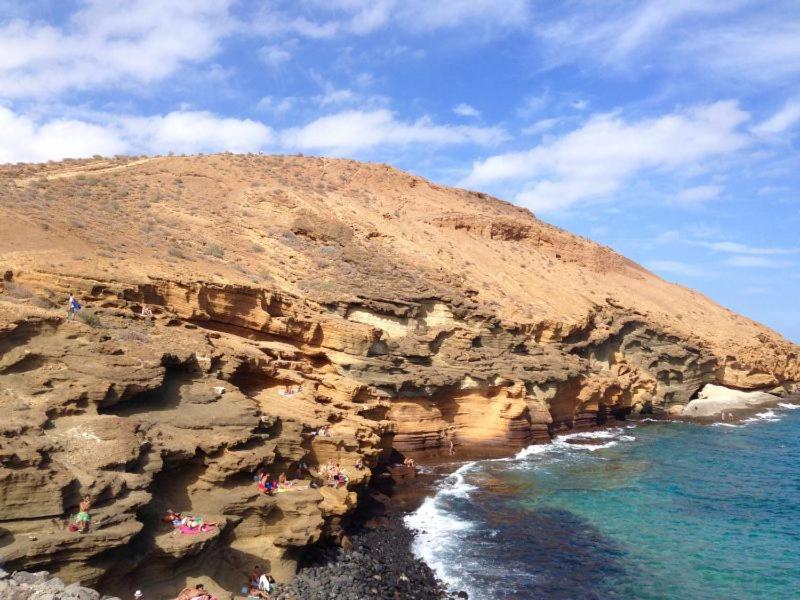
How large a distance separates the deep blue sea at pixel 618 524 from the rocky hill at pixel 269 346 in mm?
2591

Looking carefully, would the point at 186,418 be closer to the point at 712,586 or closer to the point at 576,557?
the point at 576,557

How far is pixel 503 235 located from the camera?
41.3 meters

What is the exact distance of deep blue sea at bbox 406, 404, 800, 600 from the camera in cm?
1303

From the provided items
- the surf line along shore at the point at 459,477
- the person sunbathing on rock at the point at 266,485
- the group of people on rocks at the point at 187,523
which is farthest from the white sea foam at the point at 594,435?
the group of people on rocks at the point at 187,523

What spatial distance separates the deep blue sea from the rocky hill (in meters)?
2.59

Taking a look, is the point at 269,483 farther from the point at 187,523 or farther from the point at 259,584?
the point at 187,523

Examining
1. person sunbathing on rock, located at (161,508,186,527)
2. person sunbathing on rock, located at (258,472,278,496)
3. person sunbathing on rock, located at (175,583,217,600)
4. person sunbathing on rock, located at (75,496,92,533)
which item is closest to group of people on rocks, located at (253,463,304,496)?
person sunbathing on rock, located at (258,472,278,496)

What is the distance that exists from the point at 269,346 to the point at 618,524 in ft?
37.6

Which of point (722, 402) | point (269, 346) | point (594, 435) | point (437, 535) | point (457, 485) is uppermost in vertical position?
point (269, 346)

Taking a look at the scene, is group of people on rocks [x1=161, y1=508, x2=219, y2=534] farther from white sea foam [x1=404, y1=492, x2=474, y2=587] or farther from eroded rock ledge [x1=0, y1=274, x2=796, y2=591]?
white sea foam [x1=404, y1=492, x2=474, y2=587]

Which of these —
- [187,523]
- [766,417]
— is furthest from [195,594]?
[766,417]

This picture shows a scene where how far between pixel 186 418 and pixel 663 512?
1386 centimetres

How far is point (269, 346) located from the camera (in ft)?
60.0

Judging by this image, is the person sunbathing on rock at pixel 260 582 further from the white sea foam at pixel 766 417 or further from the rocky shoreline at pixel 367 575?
the white sea foam at pixel 766 417
